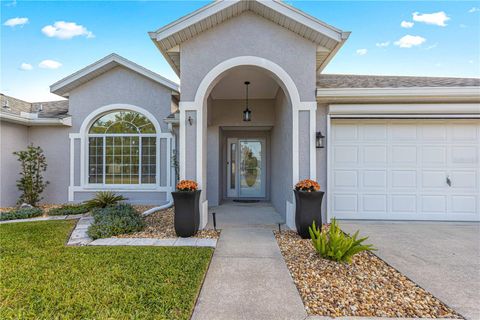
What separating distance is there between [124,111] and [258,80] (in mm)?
5364

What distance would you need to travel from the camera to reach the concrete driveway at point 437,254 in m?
2.92

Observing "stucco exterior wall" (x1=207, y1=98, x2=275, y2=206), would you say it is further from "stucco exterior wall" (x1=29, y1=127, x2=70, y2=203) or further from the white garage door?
"stucco exterior wall" (x1=29, y1=127, x2=70, y2=203)

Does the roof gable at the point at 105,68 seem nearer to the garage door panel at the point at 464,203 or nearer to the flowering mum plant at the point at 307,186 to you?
the flowering mum plant at the point at 307,186

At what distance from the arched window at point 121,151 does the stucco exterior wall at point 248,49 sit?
169 inches

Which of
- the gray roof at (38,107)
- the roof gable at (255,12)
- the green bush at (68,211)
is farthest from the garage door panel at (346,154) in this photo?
the gray roof at (38,107)

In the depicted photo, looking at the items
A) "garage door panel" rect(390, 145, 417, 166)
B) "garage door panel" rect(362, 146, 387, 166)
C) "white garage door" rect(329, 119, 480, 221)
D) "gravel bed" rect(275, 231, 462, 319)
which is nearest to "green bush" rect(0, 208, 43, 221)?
"gravel bed" rect(275, 231, 462, 319)

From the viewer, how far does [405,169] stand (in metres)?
6.31

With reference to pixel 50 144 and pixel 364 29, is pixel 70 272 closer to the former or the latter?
pixel 50 144

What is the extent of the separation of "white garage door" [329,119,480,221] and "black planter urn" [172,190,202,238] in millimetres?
3677

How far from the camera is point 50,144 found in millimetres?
8789

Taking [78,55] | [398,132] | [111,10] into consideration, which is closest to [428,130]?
[398,132]

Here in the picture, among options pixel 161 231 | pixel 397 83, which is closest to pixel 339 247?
pixel 161 231

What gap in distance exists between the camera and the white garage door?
6246 millimetres

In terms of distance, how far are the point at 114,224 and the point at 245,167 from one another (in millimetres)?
5897
